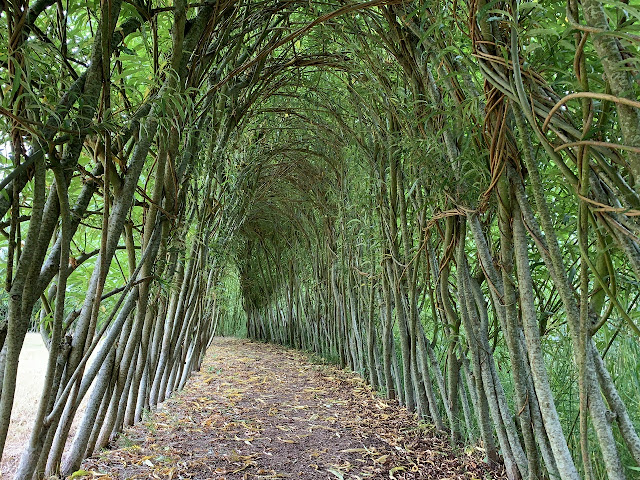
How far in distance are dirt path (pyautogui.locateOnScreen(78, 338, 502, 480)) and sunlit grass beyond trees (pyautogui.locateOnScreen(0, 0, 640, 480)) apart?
5.4 inches

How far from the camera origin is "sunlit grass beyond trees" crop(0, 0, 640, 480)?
0.80m

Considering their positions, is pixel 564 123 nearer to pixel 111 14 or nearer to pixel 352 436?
pixel 111 14

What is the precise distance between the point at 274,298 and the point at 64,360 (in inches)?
287

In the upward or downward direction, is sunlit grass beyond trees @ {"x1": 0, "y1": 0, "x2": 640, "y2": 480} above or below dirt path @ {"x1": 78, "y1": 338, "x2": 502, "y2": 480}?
above

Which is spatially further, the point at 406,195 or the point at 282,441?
the point at 282,441

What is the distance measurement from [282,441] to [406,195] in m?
1.53

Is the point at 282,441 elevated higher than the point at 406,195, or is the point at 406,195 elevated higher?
the point at 406,195

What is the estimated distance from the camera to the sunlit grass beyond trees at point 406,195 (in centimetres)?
80

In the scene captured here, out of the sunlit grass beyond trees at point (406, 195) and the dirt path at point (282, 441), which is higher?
the sunlit grass beyond trees at point (406, 195)

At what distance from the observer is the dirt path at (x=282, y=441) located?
178cm

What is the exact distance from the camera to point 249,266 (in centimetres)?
917

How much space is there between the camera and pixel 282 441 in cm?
Result: 231

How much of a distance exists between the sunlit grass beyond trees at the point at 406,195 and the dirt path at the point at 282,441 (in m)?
0.14

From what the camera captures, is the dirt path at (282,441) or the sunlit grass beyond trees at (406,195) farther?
the dirt path at (282,441)
